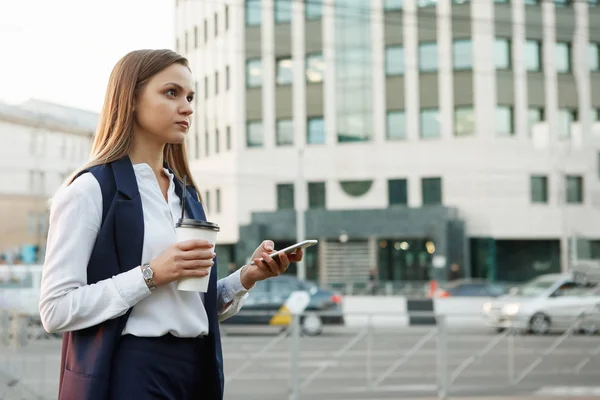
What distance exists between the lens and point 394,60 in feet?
127

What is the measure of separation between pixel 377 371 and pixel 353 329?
60 cm

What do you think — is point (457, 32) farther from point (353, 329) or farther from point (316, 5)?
point (353, 329)

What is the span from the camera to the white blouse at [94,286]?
1920mm

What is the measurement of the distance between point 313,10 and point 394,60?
14.6 feet

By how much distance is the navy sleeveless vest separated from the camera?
6.26 feet

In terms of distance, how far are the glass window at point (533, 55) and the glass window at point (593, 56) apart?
240cm

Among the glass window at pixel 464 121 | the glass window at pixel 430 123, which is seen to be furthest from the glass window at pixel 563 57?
the glass window at pixel 430 123

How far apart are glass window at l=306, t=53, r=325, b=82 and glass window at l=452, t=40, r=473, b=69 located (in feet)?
19.7

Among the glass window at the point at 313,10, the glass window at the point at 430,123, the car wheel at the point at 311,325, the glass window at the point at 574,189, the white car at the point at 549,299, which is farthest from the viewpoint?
the glass window at the point at 313,10

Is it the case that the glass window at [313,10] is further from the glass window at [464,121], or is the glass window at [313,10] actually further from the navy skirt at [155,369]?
the navy skirt at [155,369]

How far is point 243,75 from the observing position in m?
40.0

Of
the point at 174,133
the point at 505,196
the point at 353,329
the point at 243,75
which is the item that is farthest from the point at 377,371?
the point at 243,75

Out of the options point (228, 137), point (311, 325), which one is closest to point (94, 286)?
point (311, 325)

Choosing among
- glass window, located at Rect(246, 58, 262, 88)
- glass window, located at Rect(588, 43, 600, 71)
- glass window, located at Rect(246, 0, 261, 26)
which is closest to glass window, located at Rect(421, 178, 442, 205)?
glass window, located at Rect(588, 43, 600, 71)
